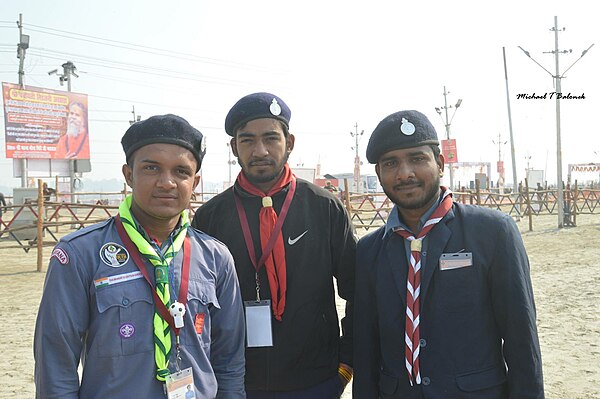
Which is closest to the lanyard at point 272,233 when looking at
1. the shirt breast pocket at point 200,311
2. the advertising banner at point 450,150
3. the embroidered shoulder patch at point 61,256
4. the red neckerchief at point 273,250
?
the red neckerchief at point 273,250

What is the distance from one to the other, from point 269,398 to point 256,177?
107 cm

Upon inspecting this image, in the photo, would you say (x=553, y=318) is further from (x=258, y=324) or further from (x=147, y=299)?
(x=147, y=299)

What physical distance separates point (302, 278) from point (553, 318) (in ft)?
17.0

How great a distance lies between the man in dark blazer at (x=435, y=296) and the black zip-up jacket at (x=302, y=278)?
0.88ft

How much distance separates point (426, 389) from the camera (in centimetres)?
193

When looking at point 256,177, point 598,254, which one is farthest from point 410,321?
point 598,254

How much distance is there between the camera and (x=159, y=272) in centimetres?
177

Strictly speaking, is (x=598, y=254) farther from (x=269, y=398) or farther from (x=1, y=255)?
(x=1, y=255)

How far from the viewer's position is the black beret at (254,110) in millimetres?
2430

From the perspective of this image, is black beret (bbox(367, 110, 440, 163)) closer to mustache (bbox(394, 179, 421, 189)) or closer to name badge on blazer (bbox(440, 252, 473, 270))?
mustache (bbox(394, 179, 421, 189))

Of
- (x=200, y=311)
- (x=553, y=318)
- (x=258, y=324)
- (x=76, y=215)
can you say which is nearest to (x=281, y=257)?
(x=258, y=324)

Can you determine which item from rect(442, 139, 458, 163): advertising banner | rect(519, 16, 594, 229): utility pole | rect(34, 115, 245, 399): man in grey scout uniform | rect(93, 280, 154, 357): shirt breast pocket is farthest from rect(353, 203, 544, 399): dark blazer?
rect(442, 139, 458, 163): advertising banner

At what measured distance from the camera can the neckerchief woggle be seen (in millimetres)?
1691

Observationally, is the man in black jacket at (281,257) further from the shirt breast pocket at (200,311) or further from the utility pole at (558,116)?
the utility pole at (558,116)
